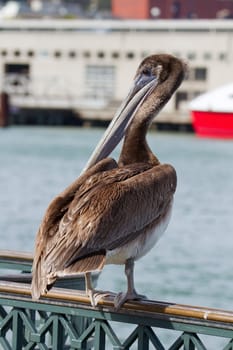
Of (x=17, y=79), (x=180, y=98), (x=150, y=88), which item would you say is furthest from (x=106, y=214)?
(x=17, y=79)

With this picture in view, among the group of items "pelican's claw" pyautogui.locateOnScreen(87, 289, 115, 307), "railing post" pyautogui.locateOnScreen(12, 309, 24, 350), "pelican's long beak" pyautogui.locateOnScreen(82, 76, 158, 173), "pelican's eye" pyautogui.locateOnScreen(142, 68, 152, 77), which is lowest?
"railing post" pyautogui.locateOnScreen(12, 309, 24, 350)

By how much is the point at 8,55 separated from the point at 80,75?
4573 mm

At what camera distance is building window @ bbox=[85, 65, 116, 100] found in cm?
7069

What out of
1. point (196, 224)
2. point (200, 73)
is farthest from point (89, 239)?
point (200, 73)

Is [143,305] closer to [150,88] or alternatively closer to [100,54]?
[150,88]

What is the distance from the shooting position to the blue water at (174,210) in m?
17.7

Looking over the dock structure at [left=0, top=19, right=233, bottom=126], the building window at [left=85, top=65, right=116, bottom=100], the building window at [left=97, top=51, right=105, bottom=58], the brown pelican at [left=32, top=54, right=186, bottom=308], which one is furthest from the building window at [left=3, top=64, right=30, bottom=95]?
the brown pelican at [left=32, top=54, right=186, bottom=308]

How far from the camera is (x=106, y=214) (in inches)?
188

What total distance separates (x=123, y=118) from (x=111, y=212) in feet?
1.89

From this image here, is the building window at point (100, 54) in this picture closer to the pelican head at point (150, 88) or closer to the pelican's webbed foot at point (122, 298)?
the pelican head at point (150, 88)

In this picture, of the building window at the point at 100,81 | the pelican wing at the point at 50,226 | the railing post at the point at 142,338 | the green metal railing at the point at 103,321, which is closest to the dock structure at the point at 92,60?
the building window at the point at 100,81

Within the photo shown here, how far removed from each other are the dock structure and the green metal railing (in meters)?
61.2

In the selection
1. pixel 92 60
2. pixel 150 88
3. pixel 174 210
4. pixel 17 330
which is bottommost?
pixel 174 210

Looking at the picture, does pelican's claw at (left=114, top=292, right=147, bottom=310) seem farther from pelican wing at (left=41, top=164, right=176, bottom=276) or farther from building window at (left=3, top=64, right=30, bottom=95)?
building window at (left=3, top=64, right=30, bottom=95)
